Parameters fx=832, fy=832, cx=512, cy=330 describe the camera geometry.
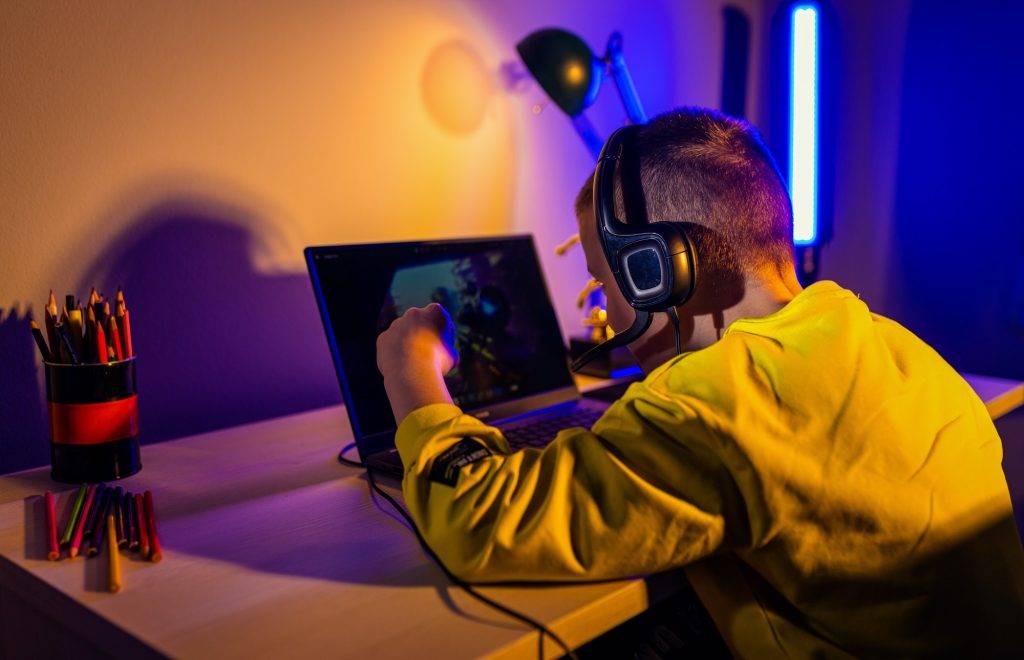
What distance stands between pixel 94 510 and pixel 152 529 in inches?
4.0

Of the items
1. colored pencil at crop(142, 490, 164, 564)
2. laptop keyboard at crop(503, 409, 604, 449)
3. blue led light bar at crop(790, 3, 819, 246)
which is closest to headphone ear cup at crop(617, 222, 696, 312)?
laptop keyboard at crop(503, 409, 604, 449)

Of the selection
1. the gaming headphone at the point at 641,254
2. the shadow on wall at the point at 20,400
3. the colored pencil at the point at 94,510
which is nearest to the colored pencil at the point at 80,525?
the colored pencil at the point at 94,510

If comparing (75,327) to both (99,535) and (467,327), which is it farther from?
(467,327)

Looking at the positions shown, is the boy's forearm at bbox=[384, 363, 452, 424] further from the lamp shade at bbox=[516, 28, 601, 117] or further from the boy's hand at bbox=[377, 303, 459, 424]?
the lamp shade at bbox=[516, 28, 601, 117]

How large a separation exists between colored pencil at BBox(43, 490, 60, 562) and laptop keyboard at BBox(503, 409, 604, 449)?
514 millimetres

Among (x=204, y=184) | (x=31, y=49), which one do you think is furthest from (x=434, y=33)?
(x=31, y=49)

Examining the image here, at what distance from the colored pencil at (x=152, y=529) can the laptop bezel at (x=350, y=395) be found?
275mm

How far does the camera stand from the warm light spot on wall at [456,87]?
1.49 metres

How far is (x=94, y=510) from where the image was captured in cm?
85

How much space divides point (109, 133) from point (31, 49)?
13cm

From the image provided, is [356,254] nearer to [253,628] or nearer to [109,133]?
[109,133]

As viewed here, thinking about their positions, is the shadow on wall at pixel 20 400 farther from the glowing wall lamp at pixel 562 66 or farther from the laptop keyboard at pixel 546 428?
the glowing wall lamp at pixel 562 66

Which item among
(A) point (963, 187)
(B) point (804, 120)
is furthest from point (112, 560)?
(A) point (963, 187)

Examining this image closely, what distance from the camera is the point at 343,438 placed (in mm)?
1195
